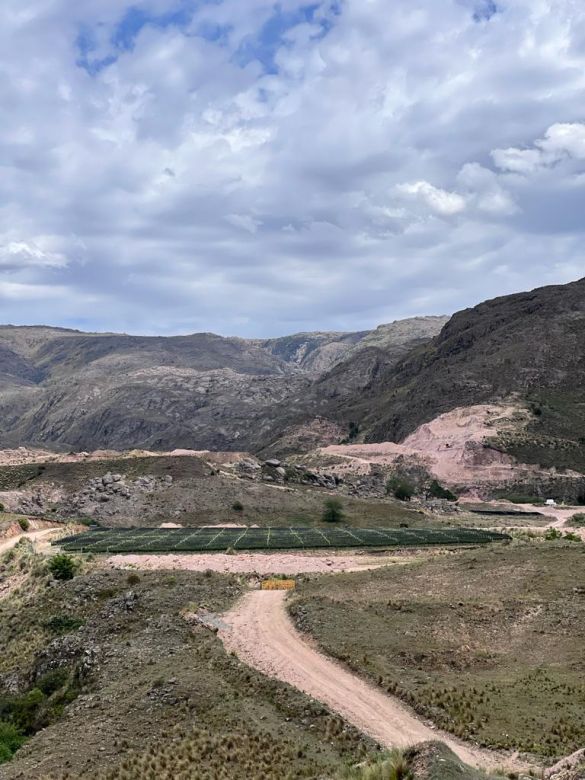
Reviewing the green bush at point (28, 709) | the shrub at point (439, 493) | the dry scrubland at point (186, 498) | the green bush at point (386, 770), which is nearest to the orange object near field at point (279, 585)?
the green bush at point (28, 709)

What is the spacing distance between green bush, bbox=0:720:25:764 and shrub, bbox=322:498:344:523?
153ft

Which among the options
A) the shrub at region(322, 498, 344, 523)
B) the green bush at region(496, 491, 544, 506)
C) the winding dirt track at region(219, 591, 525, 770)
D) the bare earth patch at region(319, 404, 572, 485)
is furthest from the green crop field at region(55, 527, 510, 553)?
the bare earth patch at region(319, 404, 572, 485)

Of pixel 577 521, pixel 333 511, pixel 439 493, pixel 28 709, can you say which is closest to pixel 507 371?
pixel 439 493

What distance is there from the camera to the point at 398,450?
113m

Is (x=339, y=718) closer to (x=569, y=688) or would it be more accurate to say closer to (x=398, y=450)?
(x=569, y=688)

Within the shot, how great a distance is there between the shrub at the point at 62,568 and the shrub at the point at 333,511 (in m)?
33.5

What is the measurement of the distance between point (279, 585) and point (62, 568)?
12328mm

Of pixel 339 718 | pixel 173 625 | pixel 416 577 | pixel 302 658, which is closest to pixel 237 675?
pixel 302 658

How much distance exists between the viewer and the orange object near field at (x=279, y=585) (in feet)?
117

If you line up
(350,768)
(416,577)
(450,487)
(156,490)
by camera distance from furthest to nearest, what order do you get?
(450,487)
(156,490)
(416,577)
(350,768)

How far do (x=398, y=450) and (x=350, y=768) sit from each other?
328 feet

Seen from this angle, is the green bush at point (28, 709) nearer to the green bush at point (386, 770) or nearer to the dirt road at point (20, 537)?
the green bush at point (386, 770)

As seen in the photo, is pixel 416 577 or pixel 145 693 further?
pixel 416 577

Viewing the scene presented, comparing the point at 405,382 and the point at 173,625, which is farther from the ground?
the point at 405,382
